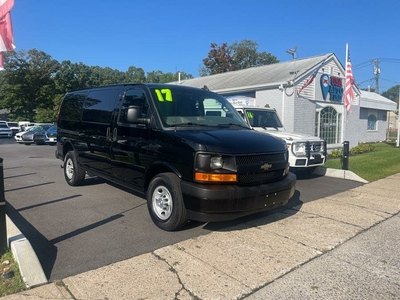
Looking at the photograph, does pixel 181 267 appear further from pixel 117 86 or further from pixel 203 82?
pixel 203 82

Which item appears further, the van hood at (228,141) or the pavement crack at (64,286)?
the van hood at (228,141)

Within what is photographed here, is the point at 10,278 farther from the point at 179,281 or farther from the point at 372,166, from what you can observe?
the point at 372,166

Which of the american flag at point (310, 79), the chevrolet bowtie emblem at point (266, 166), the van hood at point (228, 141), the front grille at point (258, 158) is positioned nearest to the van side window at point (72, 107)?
the van hood at point (228, 141)

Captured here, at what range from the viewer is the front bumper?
4.12 m

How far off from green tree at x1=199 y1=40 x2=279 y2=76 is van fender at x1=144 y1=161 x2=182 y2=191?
47.1 meters

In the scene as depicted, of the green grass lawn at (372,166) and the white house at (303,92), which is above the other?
the white house at (303,92)

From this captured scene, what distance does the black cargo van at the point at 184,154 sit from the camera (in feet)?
13.9

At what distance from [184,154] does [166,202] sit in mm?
810

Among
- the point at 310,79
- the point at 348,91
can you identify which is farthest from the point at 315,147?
the point at 310,79

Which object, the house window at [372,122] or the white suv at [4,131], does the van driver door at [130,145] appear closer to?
the house window at [372,122]

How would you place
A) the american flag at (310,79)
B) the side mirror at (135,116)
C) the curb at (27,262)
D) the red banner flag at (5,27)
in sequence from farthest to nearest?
the american flag at (310,79) → the side mirror at (135,116) → the red banner flag at (5,27) → the curb at (27,262)

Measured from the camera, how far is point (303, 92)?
1633cm

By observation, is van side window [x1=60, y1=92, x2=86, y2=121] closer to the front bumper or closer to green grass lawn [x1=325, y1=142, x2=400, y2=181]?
the front bumper

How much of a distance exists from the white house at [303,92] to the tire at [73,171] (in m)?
10.8
